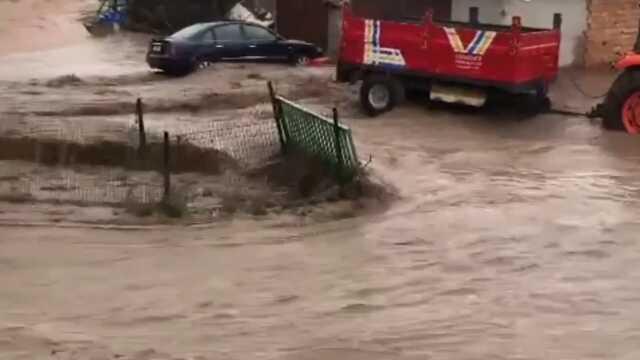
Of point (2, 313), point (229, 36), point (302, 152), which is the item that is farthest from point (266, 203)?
point (229, 36)

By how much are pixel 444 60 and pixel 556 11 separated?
7.07 m

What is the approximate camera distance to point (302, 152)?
15.0 m

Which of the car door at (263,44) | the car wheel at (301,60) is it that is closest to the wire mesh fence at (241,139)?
the car door at (263,44)

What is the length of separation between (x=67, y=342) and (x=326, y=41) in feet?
76.9

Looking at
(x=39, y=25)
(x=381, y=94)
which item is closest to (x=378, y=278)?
(x=381, y=94)

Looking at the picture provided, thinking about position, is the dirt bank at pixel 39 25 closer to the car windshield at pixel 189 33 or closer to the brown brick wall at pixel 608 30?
the car windshield at pixel 189 33

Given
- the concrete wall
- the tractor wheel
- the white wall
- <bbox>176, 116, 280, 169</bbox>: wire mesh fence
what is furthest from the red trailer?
the concrete wall

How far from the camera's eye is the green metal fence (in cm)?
1391

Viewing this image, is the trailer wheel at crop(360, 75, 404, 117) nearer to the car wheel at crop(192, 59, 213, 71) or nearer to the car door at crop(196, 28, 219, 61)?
the car wheel at crop(192, 59, 213, 71)

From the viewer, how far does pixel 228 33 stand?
27.5m

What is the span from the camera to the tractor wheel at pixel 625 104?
18.4 m

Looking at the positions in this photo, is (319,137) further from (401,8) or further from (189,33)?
(401,8)

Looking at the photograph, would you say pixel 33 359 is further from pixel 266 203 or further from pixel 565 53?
pixel 565 53

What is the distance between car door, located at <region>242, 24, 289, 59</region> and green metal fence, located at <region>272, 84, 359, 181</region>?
12.1 meters
